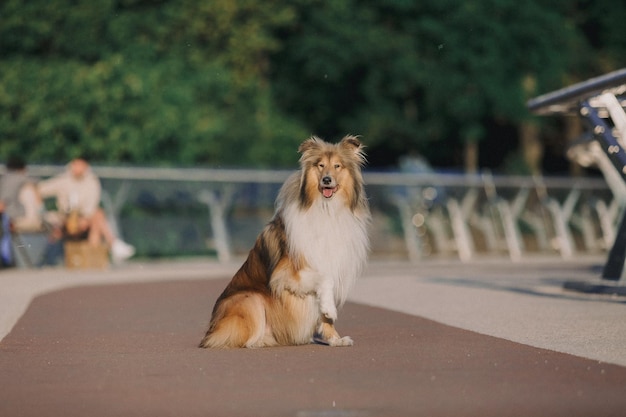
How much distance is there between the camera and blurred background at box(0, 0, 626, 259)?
31.7 meters

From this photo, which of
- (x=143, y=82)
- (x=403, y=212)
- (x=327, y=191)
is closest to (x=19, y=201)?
(x=143, y=82)

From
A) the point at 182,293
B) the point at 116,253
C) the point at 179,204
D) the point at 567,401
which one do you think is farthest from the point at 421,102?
the point at 567,401

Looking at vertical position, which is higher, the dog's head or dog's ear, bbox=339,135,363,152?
dog's ear, bbox=339,135,363,152

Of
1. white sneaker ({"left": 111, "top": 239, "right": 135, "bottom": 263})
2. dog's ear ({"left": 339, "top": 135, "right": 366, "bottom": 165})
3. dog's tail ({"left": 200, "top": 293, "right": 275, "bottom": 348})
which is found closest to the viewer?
dog's tail ({"left": 200, "top": 293, "right": 275, "bottom": 348})

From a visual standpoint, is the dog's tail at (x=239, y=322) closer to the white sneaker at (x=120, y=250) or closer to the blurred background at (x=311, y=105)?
the white sneaker at (x=120, y=250)

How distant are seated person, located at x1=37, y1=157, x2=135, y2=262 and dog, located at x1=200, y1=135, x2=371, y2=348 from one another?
1417 centimetres

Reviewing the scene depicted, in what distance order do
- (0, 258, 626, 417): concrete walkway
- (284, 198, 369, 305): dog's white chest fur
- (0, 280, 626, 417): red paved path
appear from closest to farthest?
(0, 280, 626, 417): red paved path
(0, 258, 626, 417): concrete walkway
(284, 198, 369, 305): dog's white chest fur

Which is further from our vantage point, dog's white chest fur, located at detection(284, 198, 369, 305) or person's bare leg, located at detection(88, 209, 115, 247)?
person's bare leg, located at detection(88, 209, 115, 247)

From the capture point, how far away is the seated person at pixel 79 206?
25578mm

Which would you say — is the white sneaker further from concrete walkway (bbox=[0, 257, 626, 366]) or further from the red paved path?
the red paved path

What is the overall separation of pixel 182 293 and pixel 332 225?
789cm

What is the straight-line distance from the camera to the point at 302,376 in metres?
9.45

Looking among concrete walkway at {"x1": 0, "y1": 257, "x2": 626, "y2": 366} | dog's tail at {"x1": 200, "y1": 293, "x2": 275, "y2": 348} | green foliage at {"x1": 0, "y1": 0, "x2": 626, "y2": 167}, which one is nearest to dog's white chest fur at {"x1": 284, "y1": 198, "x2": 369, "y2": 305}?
dog's tail at {"x1": 200, "y1": 293, "x2": 275, "y2": 348}

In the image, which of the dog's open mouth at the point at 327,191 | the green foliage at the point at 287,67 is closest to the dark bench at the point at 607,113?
the dog's open mouth at the point at 327,191
